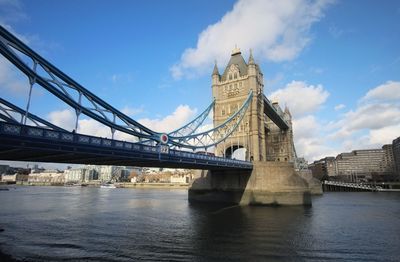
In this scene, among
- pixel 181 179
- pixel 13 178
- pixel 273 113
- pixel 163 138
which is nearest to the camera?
pixel 163 138

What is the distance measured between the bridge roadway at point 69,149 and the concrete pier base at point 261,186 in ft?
45.5

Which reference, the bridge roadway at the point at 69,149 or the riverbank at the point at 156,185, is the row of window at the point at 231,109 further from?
the riverbank at the point at 156,185

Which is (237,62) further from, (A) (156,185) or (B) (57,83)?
(A) (156,185)

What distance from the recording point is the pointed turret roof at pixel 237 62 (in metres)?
53.3

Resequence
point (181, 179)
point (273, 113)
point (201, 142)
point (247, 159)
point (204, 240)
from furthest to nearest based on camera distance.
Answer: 1. point (181, 179)
2. point (273, 113)
3. point (247, 159)
4. point (201, 142)
5. point (204, 240)

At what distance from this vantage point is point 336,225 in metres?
23.2

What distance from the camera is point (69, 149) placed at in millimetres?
18109

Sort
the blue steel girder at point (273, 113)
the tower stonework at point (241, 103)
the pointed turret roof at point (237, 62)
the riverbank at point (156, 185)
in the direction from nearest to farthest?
the tower stonework at point (241, 103)
the pointed turret roof at point (237, 62)
the blue steel girder at point (273, 113)
the riverbank at point (156, 185)

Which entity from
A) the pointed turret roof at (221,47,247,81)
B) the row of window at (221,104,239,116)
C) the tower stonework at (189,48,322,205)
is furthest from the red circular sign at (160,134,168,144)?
the pointed turret roof at (221,47,247,81)

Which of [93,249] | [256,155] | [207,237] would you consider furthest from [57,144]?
[256,155]

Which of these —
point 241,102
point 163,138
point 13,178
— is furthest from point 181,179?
point 163,138

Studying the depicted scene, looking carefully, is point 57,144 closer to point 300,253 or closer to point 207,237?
point 207,237

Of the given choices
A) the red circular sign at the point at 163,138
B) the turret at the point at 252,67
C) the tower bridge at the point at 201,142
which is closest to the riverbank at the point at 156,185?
the tower bridge at the point at 201,142

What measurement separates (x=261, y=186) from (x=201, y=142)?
1028cm
